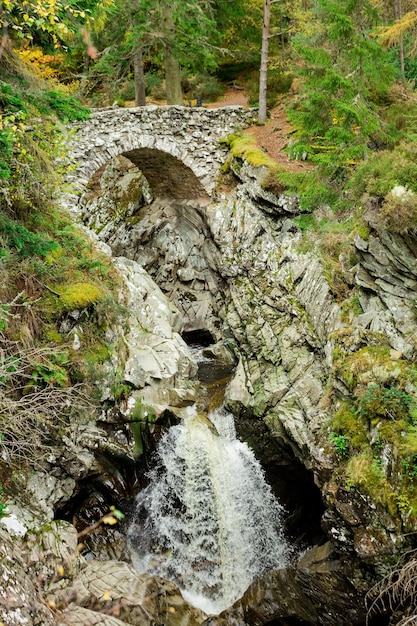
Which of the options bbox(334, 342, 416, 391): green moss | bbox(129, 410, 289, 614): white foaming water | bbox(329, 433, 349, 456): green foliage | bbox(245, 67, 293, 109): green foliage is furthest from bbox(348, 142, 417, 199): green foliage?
bbox(245, 67, 293, 109): green foliage

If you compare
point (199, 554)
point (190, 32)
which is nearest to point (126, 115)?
point (190, 32)

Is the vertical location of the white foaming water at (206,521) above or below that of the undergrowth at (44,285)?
below

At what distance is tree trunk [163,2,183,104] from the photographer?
48.4 feet

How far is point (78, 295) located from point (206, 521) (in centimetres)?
526

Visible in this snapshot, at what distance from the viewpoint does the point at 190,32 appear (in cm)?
1514

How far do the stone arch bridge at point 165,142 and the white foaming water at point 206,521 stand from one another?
29.8 feet

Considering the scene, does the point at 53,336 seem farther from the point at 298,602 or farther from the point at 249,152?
the point at 249,152

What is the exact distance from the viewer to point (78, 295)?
854 cm

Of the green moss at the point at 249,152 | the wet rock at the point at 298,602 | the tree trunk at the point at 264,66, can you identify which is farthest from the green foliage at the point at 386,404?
the tree trunk at the point at 264,66

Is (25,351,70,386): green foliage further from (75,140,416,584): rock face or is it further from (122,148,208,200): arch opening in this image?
(122,148,208,200): arch opening

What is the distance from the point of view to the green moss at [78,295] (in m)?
8.35

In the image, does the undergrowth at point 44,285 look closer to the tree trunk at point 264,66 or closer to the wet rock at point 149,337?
the wet rock at point 149,337

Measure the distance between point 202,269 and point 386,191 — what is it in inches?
356

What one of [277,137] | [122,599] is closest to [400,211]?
[122,599]
